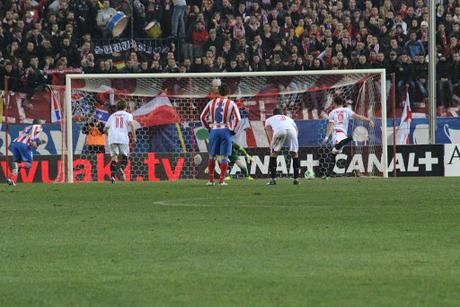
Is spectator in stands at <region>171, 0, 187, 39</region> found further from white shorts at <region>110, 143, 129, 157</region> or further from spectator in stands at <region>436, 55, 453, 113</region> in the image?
spectator in stands at <region>436, 55, 453, 113</region>

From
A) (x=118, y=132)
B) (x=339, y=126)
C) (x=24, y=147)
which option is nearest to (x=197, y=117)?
(x=118, y=132)

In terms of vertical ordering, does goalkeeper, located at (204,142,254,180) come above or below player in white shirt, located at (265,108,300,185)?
below

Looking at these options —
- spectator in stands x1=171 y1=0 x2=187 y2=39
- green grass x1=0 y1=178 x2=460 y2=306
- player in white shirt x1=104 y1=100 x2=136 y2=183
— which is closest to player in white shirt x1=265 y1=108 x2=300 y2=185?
player in white shirt x1=104 y1=100 x2=136 y2=183

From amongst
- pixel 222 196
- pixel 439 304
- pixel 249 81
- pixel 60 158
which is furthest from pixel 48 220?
pixel 249 81

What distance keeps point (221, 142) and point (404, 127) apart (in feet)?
29.0

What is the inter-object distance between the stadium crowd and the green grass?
14725 millimetres

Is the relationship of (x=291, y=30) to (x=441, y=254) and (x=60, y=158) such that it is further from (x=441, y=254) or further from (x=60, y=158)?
(x=441, y=254)

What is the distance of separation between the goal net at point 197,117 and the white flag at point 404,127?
0.92 m

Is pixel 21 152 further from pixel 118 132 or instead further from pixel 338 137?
pixel 338 137

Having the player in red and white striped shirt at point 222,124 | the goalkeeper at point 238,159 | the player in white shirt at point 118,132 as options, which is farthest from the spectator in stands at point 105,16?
the player in red and white striped shirt at point 222,124

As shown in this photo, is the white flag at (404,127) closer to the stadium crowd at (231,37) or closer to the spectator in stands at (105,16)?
the stadium crowd at (231,37)

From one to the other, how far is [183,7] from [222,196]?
53.5ft

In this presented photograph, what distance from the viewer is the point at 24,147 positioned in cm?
3017

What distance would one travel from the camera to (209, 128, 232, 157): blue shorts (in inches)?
1048
